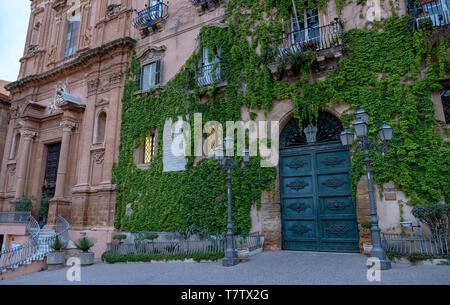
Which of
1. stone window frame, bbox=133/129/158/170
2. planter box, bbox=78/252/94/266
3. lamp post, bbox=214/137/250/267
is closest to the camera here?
lamp post, bbox=214/137/250/267

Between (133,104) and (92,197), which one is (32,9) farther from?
(92,197)

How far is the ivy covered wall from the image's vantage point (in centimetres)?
846

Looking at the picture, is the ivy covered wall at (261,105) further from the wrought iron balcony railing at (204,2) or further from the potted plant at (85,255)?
the potted plant at (85,255)

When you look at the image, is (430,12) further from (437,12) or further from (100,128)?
(100,128)

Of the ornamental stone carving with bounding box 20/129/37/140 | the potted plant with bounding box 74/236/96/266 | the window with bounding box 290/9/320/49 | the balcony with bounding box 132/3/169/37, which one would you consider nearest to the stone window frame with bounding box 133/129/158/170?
the potted plant with bounding box 74/236/96/266

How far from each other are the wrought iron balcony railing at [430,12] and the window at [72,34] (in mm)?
17692

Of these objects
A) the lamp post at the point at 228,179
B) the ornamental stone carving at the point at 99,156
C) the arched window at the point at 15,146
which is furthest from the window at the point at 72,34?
the lamp post at the point at 228,179

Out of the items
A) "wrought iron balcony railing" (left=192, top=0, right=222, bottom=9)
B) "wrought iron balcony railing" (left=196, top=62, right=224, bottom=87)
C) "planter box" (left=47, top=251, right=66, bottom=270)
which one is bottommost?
"planter box" (left=47, top=251, right=66, bottom=270)

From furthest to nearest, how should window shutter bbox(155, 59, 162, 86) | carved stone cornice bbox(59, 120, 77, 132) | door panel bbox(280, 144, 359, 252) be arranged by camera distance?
carved stone cornice bbox(59, 120, 77, 132), window shutter bbox(155, 59, 162, 86), door panel bbox(280, 144, 359, 252)

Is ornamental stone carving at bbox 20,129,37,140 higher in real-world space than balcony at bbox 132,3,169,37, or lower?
lower

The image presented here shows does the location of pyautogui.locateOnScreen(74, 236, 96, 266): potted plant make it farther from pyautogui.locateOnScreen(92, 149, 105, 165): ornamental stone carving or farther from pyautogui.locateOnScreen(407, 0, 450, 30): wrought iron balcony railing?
pyautogui.locateOnScreen(407, 0, 450, 30): wrought iron balcony railing

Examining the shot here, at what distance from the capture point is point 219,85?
11922 millimetres

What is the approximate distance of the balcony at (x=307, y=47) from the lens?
32.8 feet

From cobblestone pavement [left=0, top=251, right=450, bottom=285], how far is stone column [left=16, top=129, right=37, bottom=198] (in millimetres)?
9231
